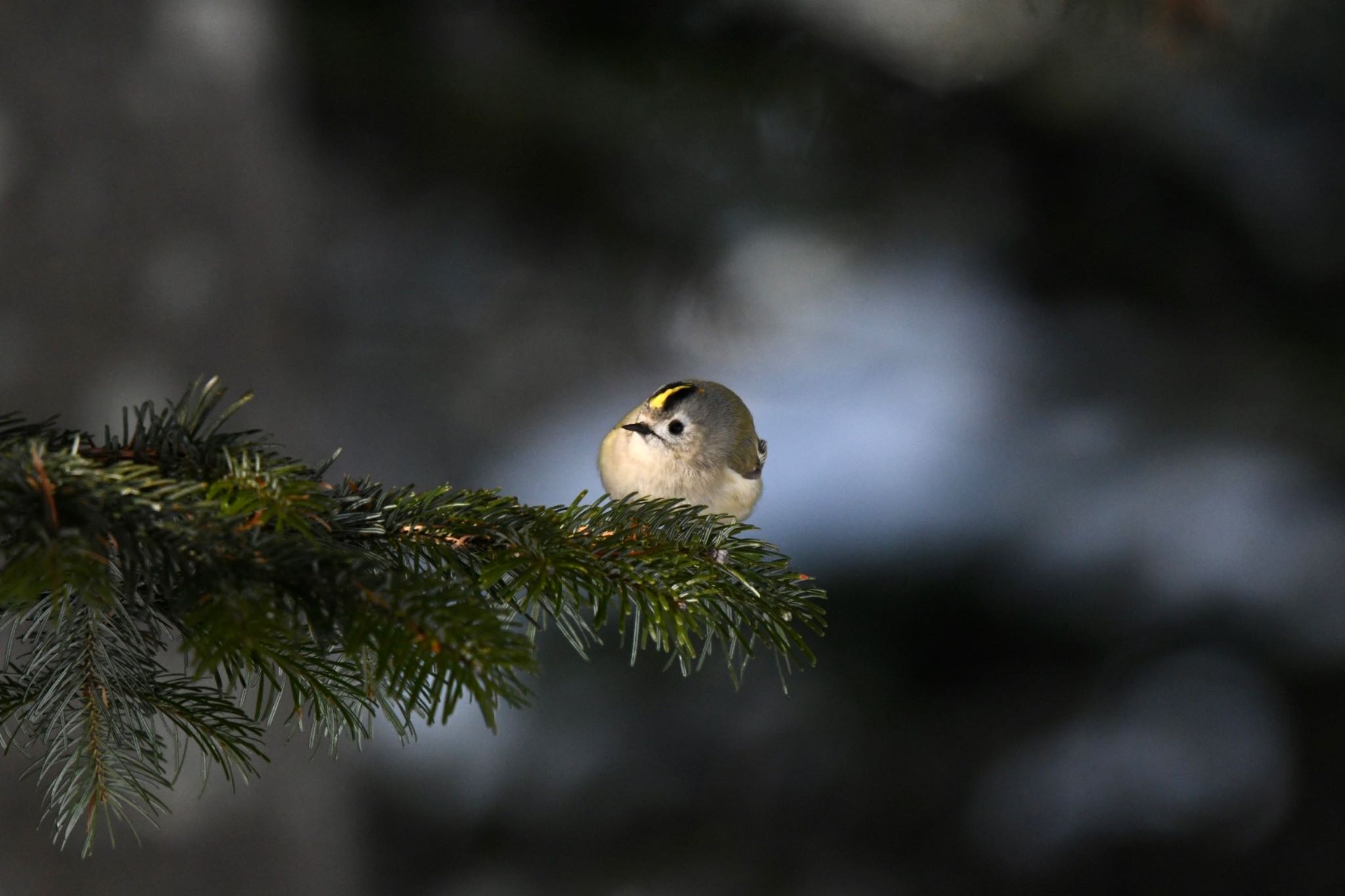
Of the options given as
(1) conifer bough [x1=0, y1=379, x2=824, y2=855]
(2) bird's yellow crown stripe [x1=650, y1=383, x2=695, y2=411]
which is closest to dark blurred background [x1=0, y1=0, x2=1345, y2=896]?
(2) bird's yellow crown stripe [x1=650, y1=383, x2=695, y2=411]

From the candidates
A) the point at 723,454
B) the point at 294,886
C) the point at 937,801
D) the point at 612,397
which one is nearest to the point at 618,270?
the point at 612,397

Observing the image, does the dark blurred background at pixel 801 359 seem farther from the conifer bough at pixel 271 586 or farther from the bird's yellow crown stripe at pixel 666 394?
the conifer bough at pixel 271 586

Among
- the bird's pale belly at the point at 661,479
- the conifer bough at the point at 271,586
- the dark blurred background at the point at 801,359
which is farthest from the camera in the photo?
the dark blurred background at the point at 801,359

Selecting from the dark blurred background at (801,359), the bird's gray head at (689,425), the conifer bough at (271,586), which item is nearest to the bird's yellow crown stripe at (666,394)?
the bird's gray head at (689,425)

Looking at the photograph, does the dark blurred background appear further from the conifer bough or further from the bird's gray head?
the conifer bough

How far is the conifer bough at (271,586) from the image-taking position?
0.35 m

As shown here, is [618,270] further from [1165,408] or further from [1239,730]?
[1239,730]

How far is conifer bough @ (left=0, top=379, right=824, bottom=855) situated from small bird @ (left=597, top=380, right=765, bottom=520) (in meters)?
0.32

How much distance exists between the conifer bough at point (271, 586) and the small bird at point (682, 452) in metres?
0.32

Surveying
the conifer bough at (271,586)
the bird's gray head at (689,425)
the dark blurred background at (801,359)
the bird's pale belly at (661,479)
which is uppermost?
the dark blurred background at (801,359)

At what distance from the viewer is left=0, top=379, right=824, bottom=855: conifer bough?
35cm

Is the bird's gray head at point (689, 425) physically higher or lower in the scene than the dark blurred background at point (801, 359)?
lower

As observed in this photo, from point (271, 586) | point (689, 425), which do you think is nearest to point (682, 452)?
point (689, 425)

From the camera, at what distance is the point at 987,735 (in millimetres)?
1759
